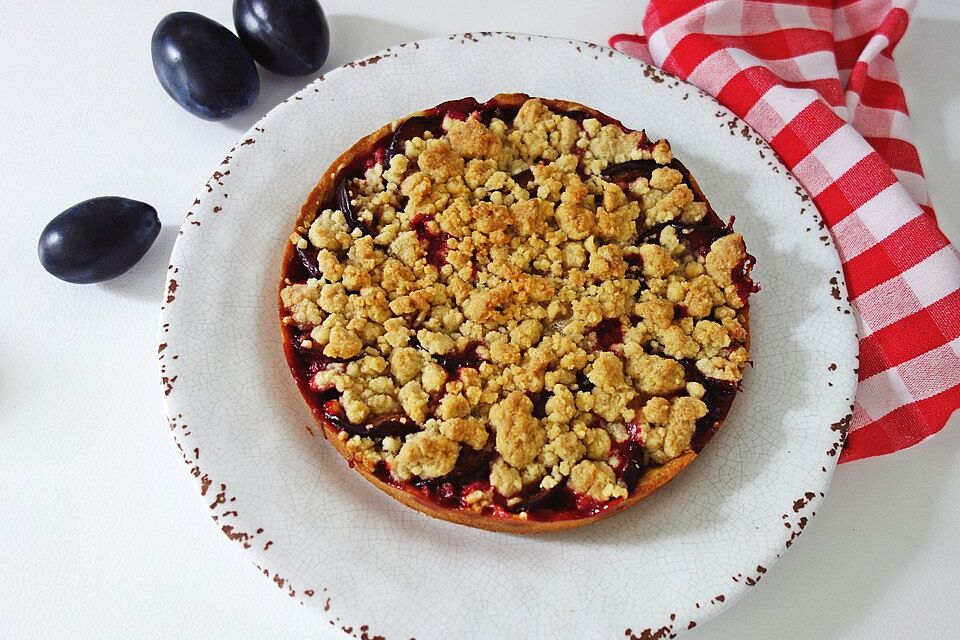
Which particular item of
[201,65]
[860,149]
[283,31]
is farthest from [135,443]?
[860,149]

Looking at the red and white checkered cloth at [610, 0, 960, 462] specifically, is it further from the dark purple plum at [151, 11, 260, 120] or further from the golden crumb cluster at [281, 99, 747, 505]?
the dark purple plum at [151, 11, 260, 120]

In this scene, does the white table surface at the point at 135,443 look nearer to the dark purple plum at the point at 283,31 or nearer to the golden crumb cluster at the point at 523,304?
the dark purple plum at the point at 283,31

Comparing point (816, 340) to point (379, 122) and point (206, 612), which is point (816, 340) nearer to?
point (379, 122)

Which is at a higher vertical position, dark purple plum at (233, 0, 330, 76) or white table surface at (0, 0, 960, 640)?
dark purple plum at (233, 0, 330, 76)

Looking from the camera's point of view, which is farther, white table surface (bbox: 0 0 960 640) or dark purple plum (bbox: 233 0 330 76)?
dark purple plum (bbox: 233 0 330 76)

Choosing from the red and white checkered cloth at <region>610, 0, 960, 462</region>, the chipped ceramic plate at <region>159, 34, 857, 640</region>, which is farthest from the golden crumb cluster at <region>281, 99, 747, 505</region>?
the red and white checkered cloth at <region>610, 0, 960, 462</region>
